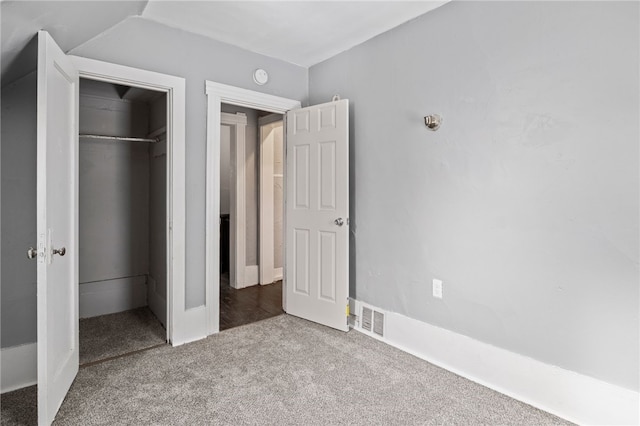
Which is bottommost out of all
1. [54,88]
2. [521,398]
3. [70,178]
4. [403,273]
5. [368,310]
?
[521,398]

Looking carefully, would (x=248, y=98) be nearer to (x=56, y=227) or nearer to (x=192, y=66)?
(x=192, y=66)

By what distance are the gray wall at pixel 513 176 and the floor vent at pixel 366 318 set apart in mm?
105

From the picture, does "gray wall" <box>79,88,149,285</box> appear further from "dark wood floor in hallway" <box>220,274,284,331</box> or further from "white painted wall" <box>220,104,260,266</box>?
"white painted wall" <box>220,104,260,266</box>

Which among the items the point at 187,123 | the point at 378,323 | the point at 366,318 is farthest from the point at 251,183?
the point at 378,323

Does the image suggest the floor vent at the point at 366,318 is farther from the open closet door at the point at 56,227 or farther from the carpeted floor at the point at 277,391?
the open closet door at the point at 56,227

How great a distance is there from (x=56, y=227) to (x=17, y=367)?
1.05 meters

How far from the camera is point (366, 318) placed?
3.02 metres

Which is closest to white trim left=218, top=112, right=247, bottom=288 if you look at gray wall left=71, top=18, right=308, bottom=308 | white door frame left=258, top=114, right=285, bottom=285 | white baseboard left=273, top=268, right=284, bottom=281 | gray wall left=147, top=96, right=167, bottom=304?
white door frame left=258, top=114, right=285, bottom=285

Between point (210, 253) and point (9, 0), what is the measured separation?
1950 millimetres

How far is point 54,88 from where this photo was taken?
6.09ft

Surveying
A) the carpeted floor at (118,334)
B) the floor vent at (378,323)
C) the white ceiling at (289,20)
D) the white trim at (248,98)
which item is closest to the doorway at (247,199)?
the white trim at (248,98)

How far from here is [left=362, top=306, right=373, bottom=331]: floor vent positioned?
298cm

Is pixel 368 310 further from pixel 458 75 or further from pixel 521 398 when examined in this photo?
pixel 458 75

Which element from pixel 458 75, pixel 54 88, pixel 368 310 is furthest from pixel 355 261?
pixel 54 88
